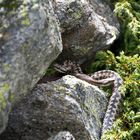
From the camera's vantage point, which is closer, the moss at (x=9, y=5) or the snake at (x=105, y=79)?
the moss at (x=9, y=5)

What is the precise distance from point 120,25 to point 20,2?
170 inches

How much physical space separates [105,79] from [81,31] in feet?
3.15

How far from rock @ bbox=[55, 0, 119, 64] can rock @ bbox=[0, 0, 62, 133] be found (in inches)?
86.7

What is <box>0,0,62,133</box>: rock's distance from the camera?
5.19 m

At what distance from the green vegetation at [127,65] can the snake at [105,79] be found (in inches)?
4.8

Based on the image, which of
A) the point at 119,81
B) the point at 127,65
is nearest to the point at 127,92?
the point at 119,81

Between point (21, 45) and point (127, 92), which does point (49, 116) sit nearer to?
point (21, 45)

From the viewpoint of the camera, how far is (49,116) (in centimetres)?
637

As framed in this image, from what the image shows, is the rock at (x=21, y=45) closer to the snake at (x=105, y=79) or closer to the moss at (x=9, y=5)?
the moss at (x=9, y=5)

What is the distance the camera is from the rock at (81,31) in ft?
26.2

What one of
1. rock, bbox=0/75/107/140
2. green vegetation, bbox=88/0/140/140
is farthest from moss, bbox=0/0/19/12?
green vegetation, bbox=88/0/140/140

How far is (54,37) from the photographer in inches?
232

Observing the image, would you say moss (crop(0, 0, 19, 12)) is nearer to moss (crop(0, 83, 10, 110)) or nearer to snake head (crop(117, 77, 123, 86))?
moss (crop(0, 83, 10, 110))

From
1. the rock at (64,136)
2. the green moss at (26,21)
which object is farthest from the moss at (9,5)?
the rock at (64,136)
